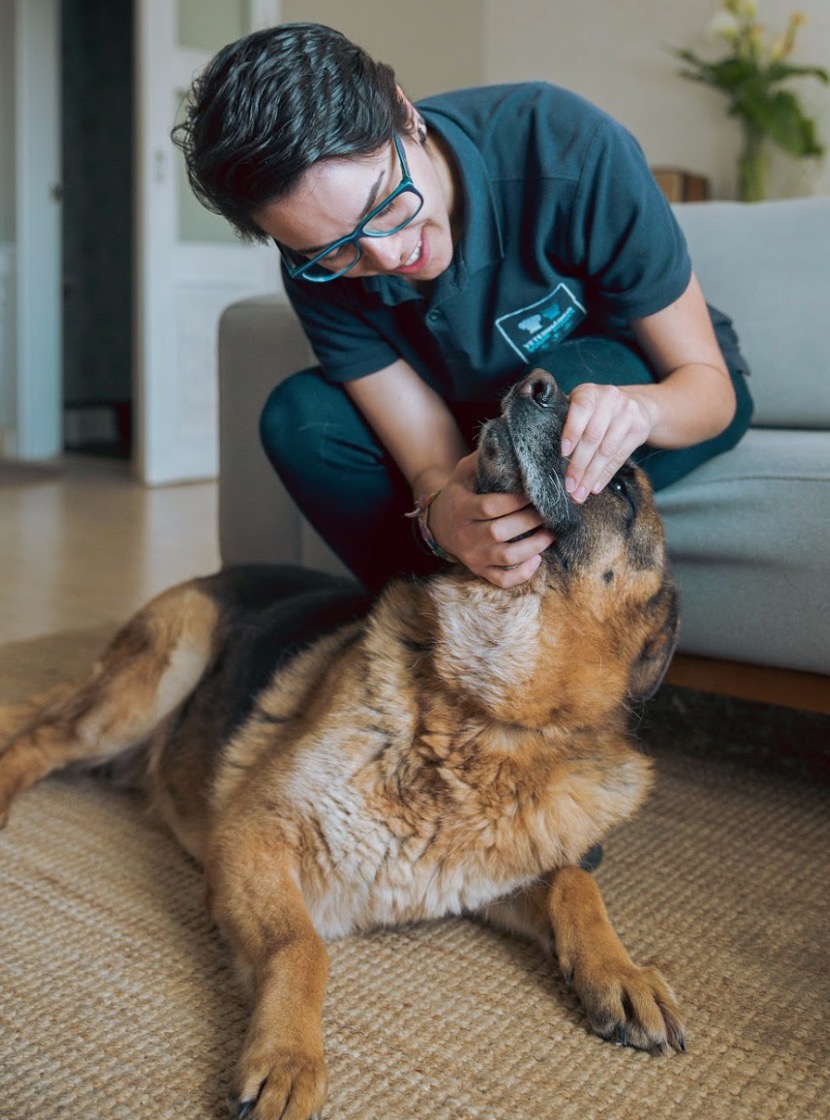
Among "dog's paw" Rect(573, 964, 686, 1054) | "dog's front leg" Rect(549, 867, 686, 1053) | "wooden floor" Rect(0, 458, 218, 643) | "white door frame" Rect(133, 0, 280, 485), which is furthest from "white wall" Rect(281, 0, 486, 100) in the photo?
"dog's paw" Rect(573, 964, 686, 1054)

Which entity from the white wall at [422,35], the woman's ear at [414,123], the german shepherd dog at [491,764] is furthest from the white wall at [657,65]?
the german shepherd dog at [491,764]

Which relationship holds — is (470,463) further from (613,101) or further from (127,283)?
(127,283)

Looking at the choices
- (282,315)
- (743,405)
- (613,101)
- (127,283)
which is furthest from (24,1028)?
(127,283)

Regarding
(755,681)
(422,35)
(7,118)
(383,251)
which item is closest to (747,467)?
(755,681)

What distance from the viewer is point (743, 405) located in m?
1.87

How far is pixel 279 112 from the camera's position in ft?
4.08

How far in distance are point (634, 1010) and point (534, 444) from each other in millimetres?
614

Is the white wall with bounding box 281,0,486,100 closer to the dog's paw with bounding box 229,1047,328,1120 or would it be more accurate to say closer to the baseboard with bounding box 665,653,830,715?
the baseboard with bounding box 665,653,830,715

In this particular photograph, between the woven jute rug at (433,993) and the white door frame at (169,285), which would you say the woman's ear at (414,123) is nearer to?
the woven jute rug at (433,993)

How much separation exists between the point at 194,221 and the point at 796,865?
4668 millimetres

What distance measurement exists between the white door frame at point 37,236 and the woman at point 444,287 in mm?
4629

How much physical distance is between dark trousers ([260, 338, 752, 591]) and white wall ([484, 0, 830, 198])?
3.99 m

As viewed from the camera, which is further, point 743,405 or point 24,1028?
point 743,405

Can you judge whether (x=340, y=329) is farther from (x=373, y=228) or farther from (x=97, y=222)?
(x=97, y=222)
